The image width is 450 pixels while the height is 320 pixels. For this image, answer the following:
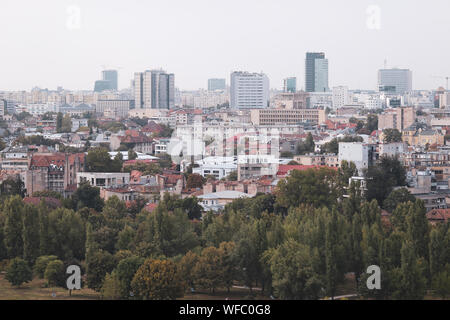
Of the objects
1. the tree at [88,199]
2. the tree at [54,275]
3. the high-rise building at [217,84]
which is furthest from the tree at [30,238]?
the high-rise building at [217,84]

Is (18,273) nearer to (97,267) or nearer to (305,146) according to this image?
(97,267)

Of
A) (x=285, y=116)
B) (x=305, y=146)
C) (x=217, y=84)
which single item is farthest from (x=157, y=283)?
(x=217, y=84)

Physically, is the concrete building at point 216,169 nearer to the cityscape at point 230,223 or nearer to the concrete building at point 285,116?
the cityscape at point 230,223

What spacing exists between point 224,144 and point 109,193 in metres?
11.4

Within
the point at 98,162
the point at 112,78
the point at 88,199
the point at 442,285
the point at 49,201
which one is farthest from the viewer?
the point at 112,78

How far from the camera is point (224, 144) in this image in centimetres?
2811

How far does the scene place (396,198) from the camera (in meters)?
15.1

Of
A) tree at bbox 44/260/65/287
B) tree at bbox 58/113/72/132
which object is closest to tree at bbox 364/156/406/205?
tree at bbox 44/260/65/287

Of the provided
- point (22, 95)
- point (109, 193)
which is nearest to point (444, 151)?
point (109, 193)

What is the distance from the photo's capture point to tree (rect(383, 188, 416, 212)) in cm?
1498

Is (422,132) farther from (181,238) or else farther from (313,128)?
(181,238)

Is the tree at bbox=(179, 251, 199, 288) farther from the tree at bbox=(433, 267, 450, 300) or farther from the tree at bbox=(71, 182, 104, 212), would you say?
the tree at bbox=(71, 182, 104, 212)

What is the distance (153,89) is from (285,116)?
16998 millimetres

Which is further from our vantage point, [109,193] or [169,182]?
[169,182]
